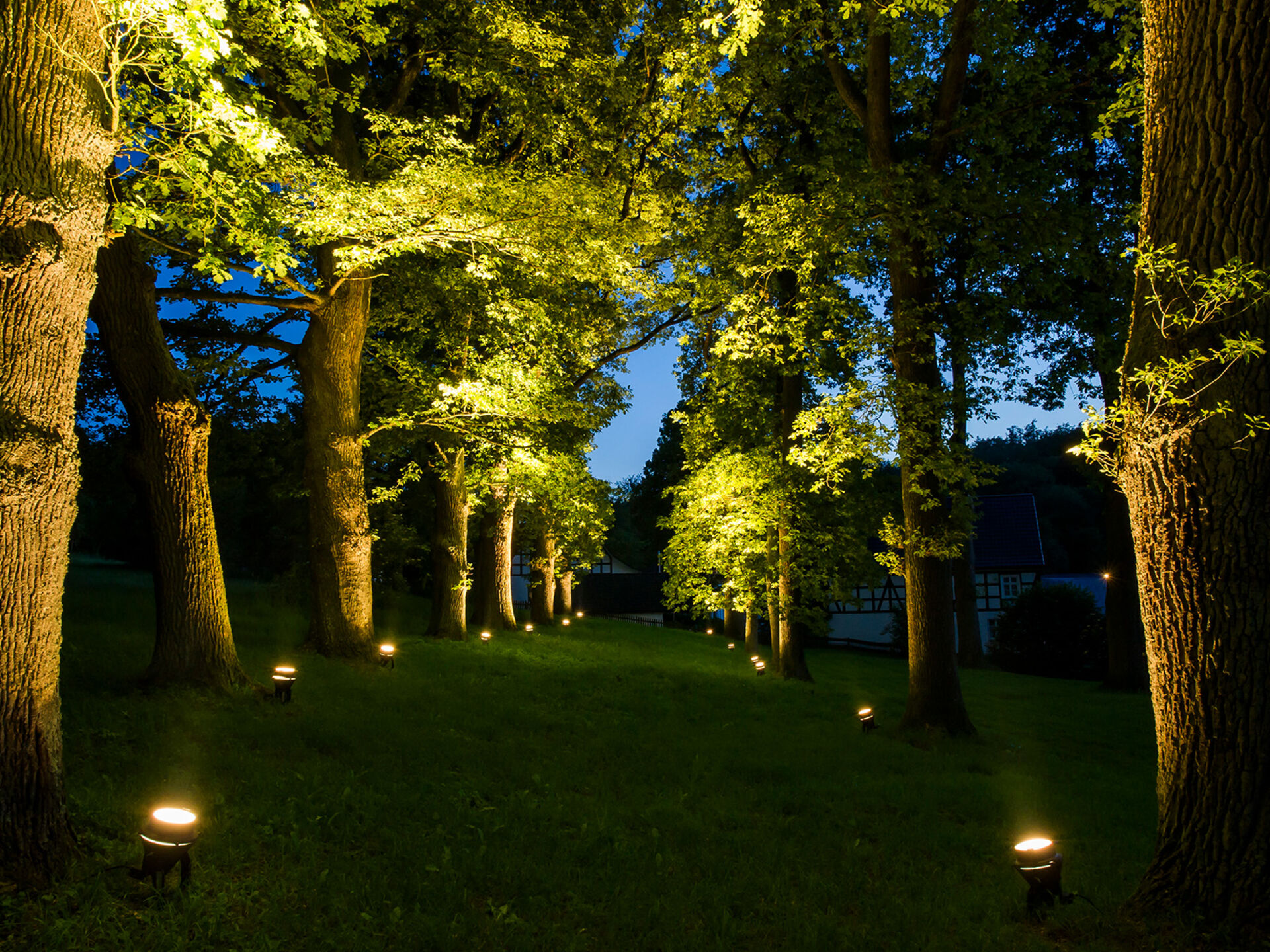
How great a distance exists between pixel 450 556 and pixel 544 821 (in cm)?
1075

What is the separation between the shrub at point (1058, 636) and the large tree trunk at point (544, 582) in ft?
52.7

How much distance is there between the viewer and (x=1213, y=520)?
12.9 feet

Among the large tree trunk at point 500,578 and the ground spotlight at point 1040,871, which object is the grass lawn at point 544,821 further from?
the large tree trunk at point 500,578

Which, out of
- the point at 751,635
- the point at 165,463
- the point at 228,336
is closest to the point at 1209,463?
the point at 165,463

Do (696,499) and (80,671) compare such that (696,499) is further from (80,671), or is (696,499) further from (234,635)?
(80,671)

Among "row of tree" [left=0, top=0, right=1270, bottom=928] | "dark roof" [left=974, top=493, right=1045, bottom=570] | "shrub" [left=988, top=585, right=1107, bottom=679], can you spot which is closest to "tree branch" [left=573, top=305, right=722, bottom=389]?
"row of tree" [left=0, top=0, right=1270, bottom=928]

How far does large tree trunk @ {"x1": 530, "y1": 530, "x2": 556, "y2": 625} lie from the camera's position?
982 inches

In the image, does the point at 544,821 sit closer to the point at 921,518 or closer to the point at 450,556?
the point at 921,518

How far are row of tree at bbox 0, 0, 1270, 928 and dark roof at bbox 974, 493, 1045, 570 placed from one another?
16981 millimetres

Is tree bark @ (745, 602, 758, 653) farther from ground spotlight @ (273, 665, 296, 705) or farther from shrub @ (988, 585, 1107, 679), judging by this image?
ground spotlight @ (273, 665, 296, 705)

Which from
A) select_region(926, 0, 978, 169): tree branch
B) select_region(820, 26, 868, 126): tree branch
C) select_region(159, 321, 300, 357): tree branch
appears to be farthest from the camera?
select_region(159, 321, 300, 357): tree branch

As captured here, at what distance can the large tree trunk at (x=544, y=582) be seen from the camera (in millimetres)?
24953

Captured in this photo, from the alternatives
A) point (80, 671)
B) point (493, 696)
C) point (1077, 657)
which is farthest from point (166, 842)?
point (1077, 657)

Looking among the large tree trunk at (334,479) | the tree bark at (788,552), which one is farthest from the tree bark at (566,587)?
the large tree trunk at (334,479)
